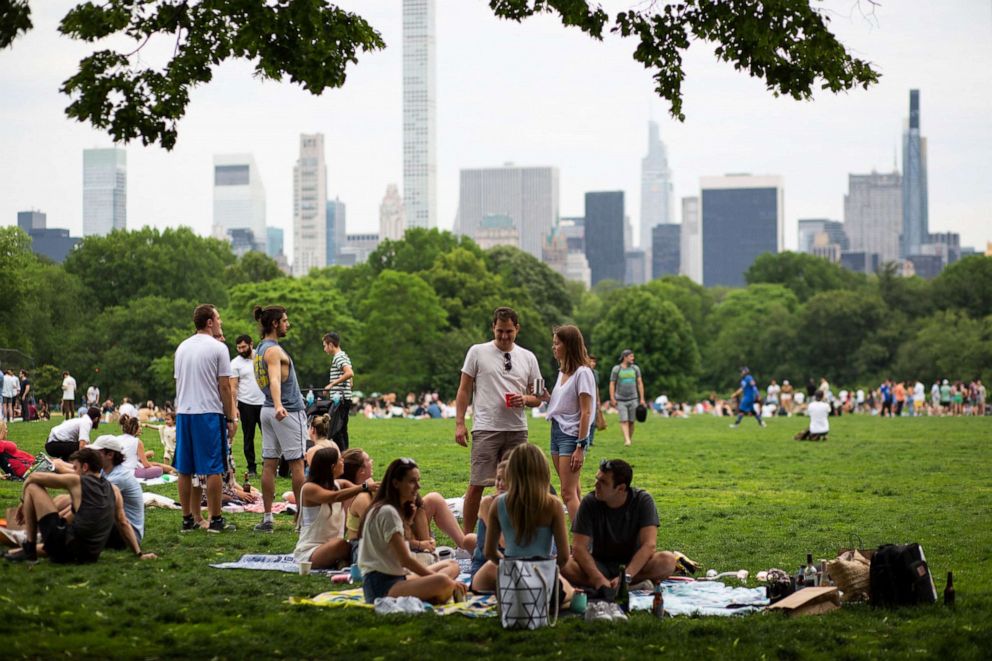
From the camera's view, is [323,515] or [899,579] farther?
[323,515]

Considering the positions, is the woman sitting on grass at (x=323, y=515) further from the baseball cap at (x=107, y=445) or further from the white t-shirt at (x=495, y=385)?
the baseball cap at (x=107, y=445)

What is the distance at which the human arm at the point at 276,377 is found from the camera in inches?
512

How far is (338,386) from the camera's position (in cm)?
1731

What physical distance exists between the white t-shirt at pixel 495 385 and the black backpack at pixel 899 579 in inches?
138

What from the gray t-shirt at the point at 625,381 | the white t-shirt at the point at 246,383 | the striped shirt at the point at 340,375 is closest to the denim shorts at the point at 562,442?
→ the striped shirt at the point at 340,375

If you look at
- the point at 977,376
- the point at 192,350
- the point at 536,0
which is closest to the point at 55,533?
the point at 192,350

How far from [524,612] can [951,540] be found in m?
5.65

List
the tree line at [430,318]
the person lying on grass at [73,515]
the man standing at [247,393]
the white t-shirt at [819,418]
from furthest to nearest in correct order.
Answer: the tree line at [430,318], the white t-shirt at [819,418], the man standing at [247,393], the person lying on grass at [73,515]

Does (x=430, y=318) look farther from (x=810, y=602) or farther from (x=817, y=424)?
(x=810, y=602)

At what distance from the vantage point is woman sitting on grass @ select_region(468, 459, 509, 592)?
9852 mm

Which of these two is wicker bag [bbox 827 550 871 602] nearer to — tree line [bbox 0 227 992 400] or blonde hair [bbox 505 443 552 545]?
blonde hair [bbox 505 443 552 545]

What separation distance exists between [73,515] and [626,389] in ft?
56.7

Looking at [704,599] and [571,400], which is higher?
[571,400]

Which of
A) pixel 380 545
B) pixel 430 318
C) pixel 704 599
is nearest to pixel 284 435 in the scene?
pixel 380 545
